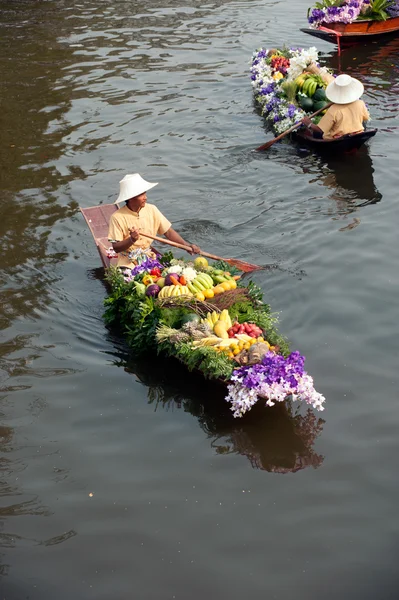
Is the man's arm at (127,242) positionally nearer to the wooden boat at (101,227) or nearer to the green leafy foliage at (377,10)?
the wooden boat at (101,227)

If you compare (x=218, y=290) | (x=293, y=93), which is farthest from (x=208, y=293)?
(x=293, y=93)

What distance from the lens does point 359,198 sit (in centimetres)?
1170

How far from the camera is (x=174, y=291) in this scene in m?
8.09

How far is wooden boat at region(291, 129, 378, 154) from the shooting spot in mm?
12047

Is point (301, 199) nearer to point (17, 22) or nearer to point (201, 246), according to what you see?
point (201, 246)

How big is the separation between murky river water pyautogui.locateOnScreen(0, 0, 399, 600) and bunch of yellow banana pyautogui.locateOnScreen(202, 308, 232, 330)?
71 centimetres

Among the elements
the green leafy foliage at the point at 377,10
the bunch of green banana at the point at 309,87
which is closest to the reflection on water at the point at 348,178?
the bunch of green banana at the point at 309,87

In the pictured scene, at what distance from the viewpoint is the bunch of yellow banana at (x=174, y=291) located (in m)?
8.07

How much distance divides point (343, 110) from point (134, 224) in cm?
488

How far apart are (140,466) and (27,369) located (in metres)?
2.10

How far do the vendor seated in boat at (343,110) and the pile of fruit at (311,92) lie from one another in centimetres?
116

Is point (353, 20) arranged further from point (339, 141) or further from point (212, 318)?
point (212, 318)

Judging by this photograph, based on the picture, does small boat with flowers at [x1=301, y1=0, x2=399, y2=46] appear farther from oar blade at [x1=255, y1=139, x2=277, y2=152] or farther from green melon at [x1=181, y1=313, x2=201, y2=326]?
green melon at [x1=181, y1=313, x2=201, y2=326]

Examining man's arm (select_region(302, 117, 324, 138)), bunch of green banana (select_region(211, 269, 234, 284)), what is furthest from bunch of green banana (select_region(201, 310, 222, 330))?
man's arm (select_region(302, 117, 324, 138))
